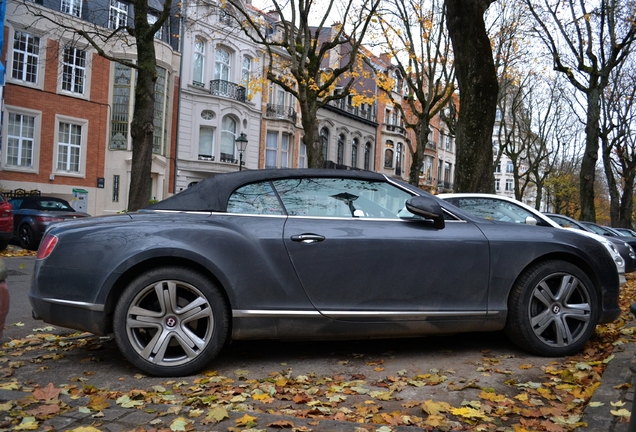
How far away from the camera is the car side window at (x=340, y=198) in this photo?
4.53 m

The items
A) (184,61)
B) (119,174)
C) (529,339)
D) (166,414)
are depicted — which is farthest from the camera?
(184,61)

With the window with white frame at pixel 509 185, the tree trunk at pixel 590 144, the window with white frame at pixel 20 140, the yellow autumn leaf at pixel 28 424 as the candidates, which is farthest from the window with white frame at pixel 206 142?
the window with white frame at pixel 509 185

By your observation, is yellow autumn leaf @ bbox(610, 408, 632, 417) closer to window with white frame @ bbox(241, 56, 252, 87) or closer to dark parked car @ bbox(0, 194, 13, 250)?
dark parked car @ bbox(0, 194, 13, 250)

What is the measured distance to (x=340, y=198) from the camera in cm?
462

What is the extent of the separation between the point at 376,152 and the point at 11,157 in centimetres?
3504

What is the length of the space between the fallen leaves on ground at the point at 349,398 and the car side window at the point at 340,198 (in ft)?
3.87

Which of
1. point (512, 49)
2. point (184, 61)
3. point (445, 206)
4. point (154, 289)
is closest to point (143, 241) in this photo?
point (154, 289)

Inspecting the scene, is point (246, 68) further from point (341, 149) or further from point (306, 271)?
point (306, 271)

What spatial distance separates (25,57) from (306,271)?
2626 cm

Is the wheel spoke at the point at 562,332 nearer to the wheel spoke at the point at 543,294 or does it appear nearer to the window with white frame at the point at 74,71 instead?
the wheel spoke at the point at 543,294

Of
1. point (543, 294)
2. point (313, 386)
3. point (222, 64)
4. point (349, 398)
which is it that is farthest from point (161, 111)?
point (349, 398)

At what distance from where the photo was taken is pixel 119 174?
96.0 feet

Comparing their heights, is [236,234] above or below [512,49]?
below

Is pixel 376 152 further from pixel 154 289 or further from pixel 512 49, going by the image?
pixel 154 289
